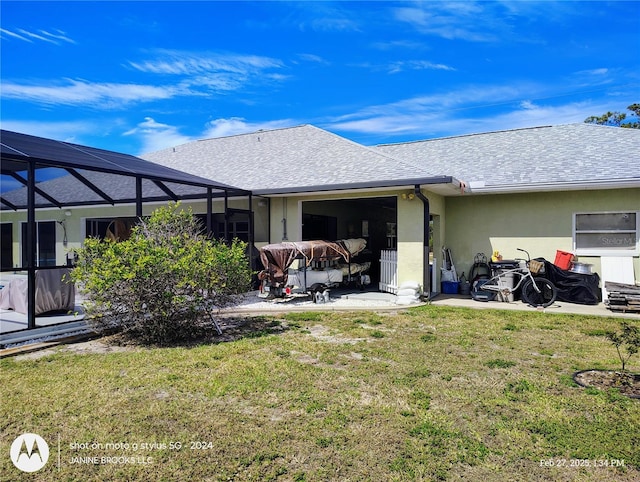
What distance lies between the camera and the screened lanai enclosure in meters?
6.31

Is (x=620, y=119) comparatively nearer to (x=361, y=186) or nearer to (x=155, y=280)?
(x=361, y=186)

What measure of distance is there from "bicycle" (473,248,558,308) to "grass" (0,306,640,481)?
343 centimetres

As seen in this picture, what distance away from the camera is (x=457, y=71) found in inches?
694

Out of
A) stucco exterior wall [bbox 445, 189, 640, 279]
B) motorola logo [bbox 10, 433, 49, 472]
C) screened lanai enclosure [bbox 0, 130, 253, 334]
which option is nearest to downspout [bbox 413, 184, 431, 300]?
stucco exterior wall [bbox 445, 189, 640, 279]

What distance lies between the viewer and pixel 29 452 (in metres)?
3.15

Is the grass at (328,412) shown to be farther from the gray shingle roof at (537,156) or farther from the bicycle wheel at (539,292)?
the gray shingle roof at (537,156)

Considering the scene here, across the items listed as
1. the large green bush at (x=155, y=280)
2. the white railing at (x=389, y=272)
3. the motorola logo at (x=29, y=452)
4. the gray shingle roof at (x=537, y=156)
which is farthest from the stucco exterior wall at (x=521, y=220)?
the motorola logo at (x=29, y=452)

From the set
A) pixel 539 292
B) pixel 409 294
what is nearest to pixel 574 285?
pixel 539 292

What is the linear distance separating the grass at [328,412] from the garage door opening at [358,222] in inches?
296

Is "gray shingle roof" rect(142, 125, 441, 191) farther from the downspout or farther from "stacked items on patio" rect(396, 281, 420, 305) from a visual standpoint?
"stacked items on patio" rect(396, 281, 420, 305)

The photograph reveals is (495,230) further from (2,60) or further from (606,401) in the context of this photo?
(2,60)

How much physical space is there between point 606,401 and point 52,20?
439 inches

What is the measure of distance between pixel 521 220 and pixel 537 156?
2.31 m

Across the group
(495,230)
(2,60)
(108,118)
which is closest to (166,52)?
(2,60)
